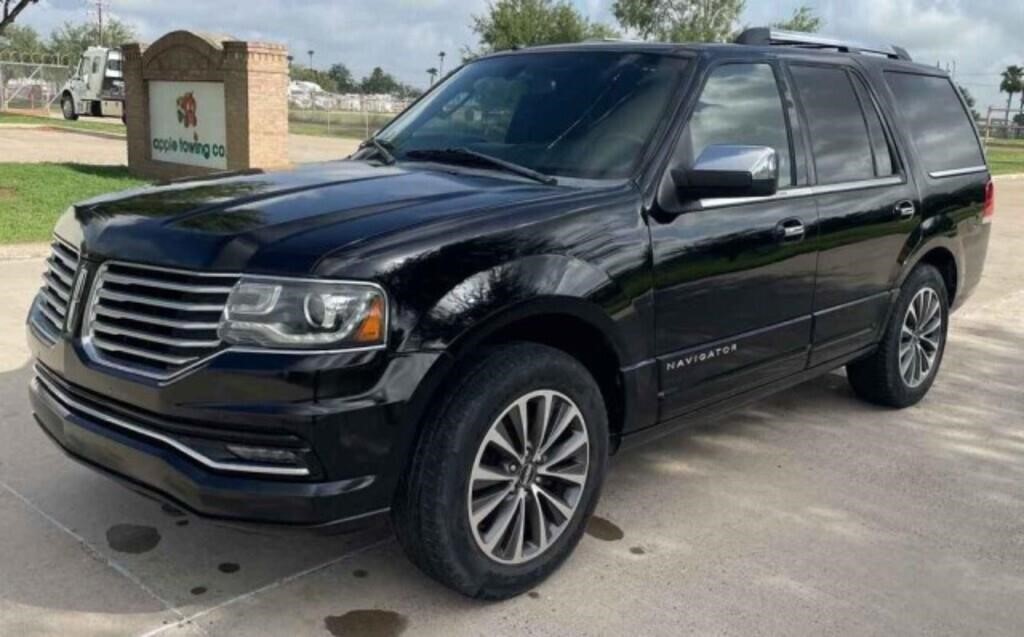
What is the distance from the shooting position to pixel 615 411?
146 inches

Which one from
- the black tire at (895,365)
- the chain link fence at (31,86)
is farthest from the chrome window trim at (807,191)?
the chain link fence at (31,86)

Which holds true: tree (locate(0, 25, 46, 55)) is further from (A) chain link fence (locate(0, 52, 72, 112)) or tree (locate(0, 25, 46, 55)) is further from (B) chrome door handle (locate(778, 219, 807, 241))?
(B) chrome door handle (locate(778, 219, 807, 241))

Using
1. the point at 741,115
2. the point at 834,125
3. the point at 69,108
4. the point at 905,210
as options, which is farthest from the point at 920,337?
the point at 69,108

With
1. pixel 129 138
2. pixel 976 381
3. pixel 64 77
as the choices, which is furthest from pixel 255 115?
pixel 64 77

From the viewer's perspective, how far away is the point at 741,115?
4242 millimetres

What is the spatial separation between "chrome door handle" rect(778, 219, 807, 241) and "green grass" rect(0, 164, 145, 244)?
7.65 metres

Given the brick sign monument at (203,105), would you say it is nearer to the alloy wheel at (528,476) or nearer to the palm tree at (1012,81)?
the alloy wheel at (528,476)

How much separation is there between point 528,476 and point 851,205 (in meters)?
2.32

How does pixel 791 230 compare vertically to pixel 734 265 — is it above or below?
above

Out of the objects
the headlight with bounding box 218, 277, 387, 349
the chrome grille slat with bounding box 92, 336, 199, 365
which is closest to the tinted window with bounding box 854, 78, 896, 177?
the headlight with bounding box 218, 277, 387, 349

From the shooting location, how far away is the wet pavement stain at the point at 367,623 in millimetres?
3125

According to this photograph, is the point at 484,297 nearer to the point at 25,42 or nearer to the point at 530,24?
the point at 530,24

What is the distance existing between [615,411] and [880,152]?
7.66ft

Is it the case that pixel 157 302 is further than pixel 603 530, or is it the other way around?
pixel 603 530
